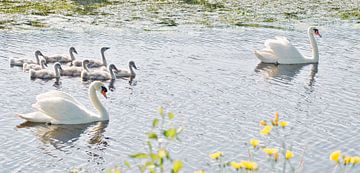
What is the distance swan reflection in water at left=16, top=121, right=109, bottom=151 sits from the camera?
1431 cm

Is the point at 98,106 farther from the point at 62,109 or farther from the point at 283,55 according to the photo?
the point at 283,55

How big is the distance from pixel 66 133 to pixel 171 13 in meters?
17.2

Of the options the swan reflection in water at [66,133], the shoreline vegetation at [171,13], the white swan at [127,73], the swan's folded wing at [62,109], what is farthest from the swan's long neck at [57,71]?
the shoreline vegetation at [171,13]

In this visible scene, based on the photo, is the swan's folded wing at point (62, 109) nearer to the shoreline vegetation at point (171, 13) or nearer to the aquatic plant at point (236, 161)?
the aquatic plant at point (236, 161)

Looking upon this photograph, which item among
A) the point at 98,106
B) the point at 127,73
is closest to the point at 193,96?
the point at 98,106

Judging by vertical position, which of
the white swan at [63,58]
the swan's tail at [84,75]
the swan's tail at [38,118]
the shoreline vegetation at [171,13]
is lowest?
the swan's tail at [38,118]

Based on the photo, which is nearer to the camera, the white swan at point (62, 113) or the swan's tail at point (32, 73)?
the white swan at point (62, 113)

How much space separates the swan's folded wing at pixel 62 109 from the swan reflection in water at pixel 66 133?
0.67 feet

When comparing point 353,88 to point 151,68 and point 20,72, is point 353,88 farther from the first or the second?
point 20,72

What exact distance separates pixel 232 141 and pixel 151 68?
24.6 ft

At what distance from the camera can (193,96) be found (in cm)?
1783

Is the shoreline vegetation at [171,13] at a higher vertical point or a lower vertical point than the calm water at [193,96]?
higher

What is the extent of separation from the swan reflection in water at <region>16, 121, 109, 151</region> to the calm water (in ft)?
0.07

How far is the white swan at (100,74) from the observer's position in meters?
20.4
